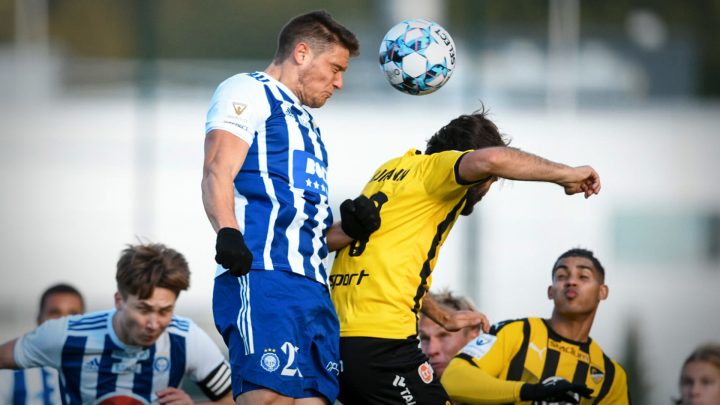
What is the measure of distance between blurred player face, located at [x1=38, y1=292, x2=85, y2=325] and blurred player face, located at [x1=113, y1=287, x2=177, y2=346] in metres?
1.26

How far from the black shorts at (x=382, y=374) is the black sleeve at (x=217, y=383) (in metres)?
1.37

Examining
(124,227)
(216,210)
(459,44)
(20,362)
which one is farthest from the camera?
(459,44)

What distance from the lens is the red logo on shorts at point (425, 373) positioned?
4551 mm

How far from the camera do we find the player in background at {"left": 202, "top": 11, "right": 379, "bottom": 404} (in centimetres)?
397

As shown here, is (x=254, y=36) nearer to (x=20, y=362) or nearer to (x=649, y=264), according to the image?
(x=649, y=264)

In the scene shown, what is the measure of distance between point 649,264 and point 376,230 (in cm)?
592

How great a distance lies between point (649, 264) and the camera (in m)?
9.99

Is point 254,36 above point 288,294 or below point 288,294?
above

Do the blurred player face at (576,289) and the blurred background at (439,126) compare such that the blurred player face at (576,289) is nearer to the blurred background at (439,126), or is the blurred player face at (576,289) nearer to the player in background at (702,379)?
the player in background at (702,379)

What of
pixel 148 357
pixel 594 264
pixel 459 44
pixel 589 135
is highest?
pixel 459 44

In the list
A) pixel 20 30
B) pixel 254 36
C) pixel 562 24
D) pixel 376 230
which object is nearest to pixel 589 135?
pixel 562 24

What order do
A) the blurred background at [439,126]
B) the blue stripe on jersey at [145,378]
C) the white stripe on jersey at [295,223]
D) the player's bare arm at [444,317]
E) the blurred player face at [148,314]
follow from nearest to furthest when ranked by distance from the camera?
the white stripe on jersey at [295,223]
the player's bare arm at [444,317]
the blurred player face at [148,314]
the blue stripe on jersey at [145,378]
the blurred background at [439,126]

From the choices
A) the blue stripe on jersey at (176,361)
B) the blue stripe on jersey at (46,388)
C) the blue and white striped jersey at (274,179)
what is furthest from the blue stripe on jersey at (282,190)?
the blue stripe on jersey at (46,388)

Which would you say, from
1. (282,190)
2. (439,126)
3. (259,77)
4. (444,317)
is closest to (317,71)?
(259,77)
